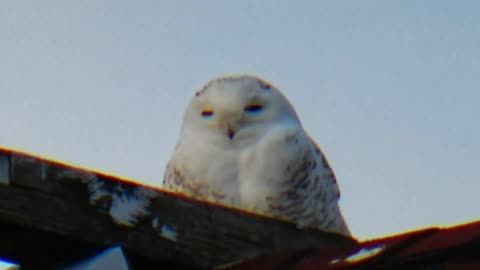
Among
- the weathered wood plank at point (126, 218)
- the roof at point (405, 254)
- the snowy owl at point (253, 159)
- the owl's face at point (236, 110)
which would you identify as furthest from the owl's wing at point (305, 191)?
the roof at point (405, 254)

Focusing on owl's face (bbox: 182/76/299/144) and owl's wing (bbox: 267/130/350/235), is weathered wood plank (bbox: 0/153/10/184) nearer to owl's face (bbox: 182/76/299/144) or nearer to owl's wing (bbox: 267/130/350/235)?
owl's wing (bbox: 267/130/350/235)

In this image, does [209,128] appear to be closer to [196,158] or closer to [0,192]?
[196,158]

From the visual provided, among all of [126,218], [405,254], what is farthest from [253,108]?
[405,254]

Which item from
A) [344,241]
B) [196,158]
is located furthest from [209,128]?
[344,241]

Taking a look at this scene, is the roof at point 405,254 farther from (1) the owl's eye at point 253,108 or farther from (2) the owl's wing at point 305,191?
(1) the owl's eye at point 253,108

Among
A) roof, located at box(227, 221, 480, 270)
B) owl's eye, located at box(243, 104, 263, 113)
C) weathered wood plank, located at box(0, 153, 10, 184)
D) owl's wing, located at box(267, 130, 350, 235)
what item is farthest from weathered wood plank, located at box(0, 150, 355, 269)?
owl's eye, located at box(243, 104, 263, 113)
